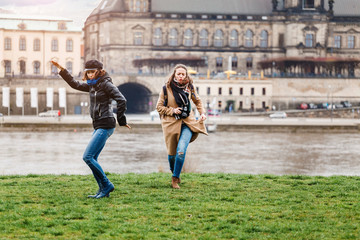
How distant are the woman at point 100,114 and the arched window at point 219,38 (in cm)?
9919

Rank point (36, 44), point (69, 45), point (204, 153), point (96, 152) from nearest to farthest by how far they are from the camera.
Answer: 1. point (96, 152)
2. point (204, 153)
3. point (36, 44)
4. point (69, 45)

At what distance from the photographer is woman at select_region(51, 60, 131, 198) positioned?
10.1 m

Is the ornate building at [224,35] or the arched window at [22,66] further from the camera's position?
the ornate building at [224,35]

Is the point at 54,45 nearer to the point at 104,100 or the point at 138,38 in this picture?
the point at 138,38

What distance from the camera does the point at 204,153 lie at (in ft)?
131

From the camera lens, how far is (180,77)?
11.1 metres

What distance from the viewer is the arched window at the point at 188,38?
107 metres

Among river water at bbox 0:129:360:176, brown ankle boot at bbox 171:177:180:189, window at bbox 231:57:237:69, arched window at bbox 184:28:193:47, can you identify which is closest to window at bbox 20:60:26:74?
arched window at bbox 184:28:193:47

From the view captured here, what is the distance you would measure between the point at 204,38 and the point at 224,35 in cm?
347

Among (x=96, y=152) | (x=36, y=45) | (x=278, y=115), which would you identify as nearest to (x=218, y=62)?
(x=36, y=45)

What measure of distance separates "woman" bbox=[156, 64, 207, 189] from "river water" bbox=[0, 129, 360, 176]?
7603 millimetres

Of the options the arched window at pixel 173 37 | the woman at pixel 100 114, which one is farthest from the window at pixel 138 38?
the woman at pixel 100 114

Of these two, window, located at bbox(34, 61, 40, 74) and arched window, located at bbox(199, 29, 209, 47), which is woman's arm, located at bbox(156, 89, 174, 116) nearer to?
window, located at bbox(34, 61, 40, 74)

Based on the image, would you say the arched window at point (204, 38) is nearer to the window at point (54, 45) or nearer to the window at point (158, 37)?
the window at point (158, 37)
